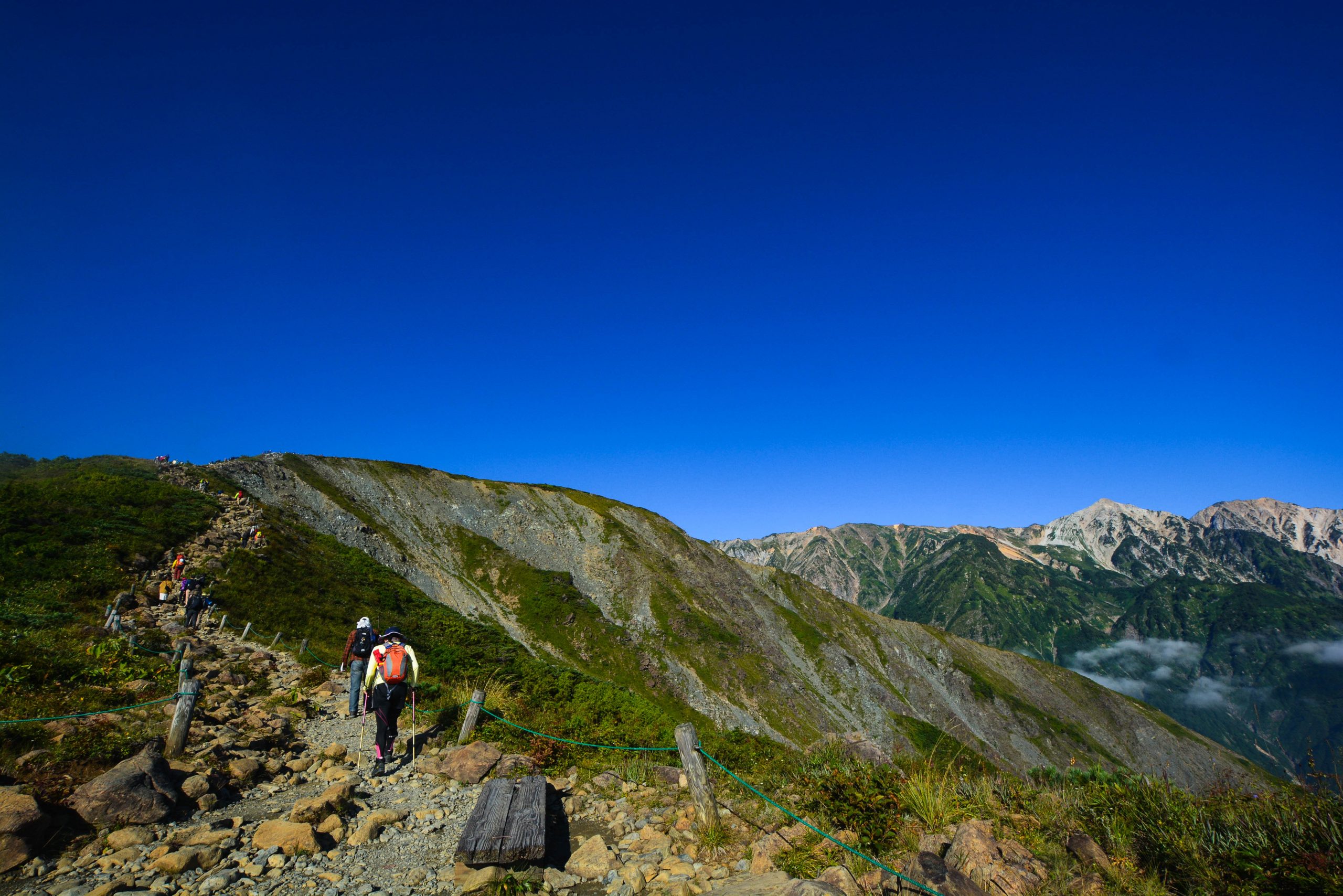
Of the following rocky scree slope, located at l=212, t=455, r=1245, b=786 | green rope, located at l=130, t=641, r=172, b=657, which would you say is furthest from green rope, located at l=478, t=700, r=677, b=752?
rocky scree slope, located at l=212, t=455, r=1245, b=786

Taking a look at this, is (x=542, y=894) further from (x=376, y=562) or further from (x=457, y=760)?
(x=376, y=562)

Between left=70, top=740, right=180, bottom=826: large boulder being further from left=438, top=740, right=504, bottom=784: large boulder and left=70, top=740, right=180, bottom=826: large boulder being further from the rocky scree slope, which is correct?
the rocky scree slope

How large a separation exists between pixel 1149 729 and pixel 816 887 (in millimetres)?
164026

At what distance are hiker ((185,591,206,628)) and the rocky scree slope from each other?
31.8 metres

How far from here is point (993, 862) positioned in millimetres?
6562

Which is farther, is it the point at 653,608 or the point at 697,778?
the point at 653,608

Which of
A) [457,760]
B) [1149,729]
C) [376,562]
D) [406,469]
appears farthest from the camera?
[1149,729]

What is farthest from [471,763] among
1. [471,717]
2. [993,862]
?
[993,862]

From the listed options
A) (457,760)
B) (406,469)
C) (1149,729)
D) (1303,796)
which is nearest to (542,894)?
(457,760)

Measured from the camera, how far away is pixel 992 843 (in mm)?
6914

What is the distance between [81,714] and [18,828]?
14.9 ft

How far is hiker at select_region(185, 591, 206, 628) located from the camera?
21578mm

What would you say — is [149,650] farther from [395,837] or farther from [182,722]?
[395,837]

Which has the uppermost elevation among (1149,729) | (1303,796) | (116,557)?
(116,557)
